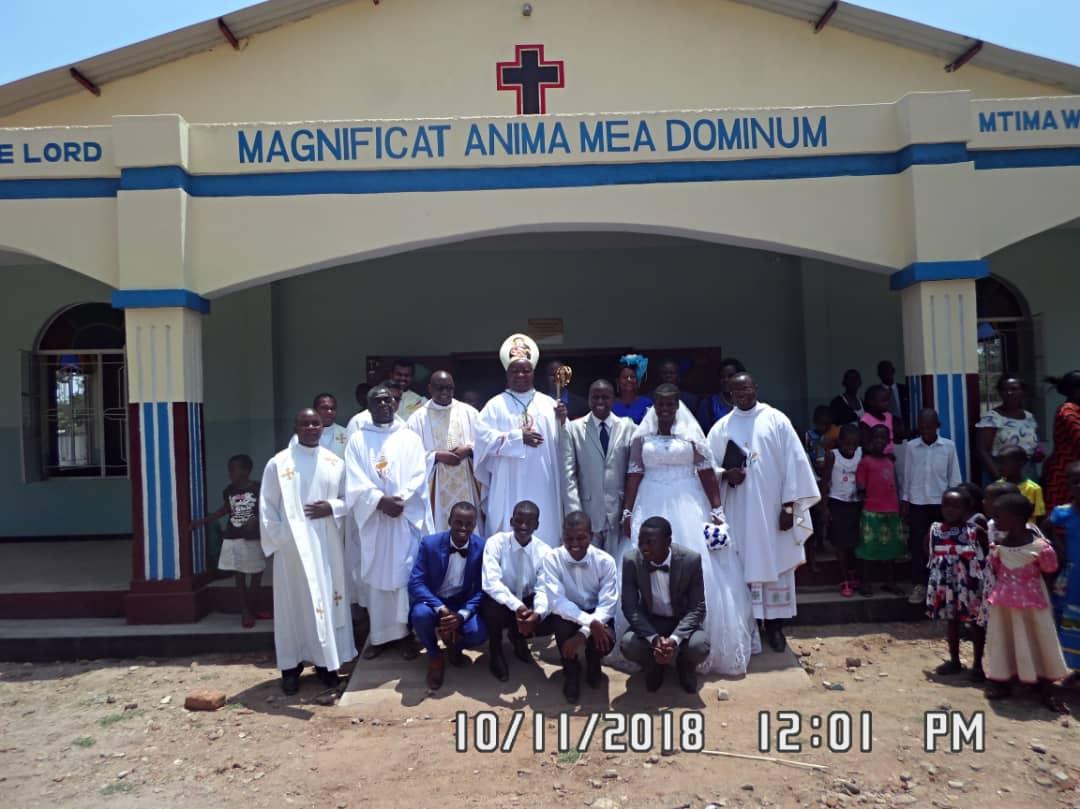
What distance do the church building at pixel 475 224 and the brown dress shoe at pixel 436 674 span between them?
217 cm

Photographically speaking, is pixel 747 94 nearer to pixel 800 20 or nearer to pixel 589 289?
pixel 800 20

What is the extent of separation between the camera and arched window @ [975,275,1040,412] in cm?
916

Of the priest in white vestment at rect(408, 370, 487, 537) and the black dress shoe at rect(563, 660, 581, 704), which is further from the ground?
the priest in white vestment at rect(408, 370, 487, 537)

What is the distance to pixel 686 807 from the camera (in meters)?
3.59

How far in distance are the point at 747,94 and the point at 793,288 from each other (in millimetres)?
2180

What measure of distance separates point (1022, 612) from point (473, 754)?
3.01 meters

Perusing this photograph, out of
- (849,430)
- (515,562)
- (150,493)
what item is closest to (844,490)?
(849,430)

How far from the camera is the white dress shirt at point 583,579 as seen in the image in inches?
187

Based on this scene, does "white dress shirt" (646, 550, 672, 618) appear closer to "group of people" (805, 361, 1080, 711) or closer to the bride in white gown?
the bride in white gown

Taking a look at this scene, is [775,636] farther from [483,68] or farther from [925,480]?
[483,68]

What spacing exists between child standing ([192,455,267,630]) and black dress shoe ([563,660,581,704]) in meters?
2.52

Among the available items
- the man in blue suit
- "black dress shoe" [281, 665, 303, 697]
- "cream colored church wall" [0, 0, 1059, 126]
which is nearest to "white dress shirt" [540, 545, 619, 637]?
the man in blue suit

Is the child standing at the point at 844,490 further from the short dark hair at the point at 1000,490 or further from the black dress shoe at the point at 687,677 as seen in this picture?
the black dress shoe at the point at 687,677

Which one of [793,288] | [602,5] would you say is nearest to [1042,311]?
[793,288]
